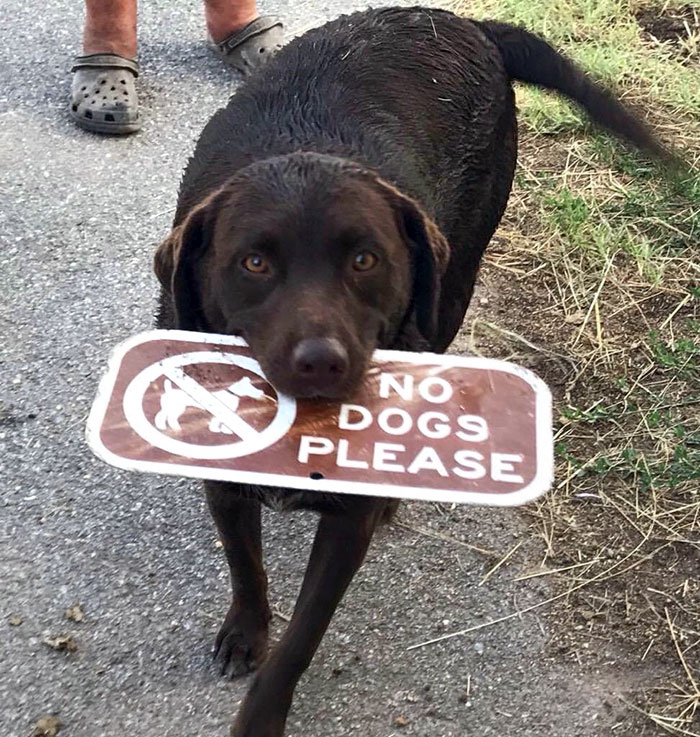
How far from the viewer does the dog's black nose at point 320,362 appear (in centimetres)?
200

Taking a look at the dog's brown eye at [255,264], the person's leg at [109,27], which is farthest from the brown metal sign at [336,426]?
the person's leg at [109,27]

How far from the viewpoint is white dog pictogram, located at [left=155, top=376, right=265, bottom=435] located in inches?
77.5

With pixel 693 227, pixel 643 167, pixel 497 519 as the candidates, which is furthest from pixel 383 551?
pixel 643 167

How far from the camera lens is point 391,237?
2316mm

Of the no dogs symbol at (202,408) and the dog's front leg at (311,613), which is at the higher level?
the no dogs symbol at (202,408)

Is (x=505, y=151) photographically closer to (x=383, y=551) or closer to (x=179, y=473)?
(x=383, y=551)

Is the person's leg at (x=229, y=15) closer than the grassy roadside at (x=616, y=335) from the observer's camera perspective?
No

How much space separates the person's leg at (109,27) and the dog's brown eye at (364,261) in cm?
293

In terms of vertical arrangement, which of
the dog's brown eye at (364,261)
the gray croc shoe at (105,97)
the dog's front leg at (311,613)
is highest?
the dog's brown eye at (364,261)

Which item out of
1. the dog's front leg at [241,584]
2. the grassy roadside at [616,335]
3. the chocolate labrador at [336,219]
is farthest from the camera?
the grassy roadside at [616,335]

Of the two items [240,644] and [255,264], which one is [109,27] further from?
[240,644]

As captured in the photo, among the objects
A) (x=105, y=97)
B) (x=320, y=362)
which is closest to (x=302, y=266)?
(x=320, y=362)

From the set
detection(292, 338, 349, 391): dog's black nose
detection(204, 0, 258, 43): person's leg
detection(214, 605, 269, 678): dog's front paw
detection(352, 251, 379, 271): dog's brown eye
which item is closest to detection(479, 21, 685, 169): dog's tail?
detection(352, 251, 379, 271): dog's brown eye

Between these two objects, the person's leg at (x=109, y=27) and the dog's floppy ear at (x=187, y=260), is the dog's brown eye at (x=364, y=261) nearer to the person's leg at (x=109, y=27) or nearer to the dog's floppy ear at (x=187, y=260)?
the dog's floppy ear at (x=187, y=260)
